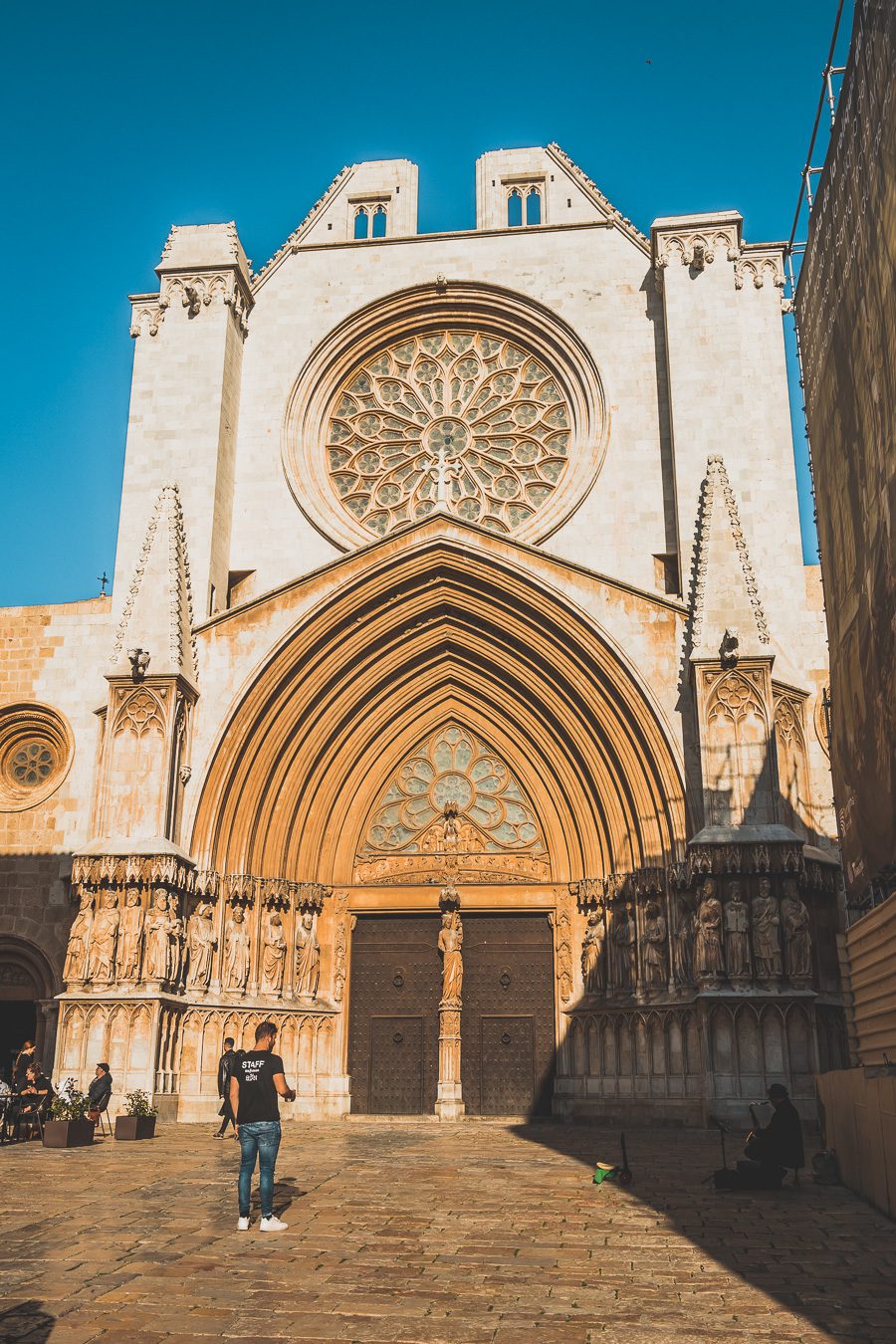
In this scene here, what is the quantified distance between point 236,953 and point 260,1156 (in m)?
9.88

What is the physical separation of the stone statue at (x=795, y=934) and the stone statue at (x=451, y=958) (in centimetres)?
506

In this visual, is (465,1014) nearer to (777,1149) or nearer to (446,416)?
Answer: (777,1149)

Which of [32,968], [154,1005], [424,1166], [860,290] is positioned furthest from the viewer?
[32,968]

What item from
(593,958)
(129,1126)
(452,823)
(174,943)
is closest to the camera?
(129,1126)

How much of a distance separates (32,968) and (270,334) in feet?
37.3

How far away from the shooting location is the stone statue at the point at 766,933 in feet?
49.1

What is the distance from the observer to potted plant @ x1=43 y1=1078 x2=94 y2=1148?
499 inches

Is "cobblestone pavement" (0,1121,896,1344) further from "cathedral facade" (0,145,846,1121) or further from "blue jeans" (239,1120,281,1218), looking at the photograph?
"cathedral facade" (0,145,846,1121)

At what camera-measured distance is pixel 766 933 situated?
49.4ft

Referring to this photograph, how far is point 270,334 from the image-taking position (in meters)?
21.8

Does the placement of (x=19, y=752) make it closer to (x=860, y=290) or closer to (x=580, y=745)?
(x=580, y=745)

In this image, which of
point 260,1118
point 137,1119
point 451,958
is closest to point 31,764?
point 451,958

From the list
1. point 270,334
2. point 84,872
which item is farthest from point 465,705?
point 270,334

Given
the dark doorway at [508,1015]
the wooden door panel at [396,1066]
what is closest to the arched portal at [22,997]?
the wooden door panel at [396,1066]
